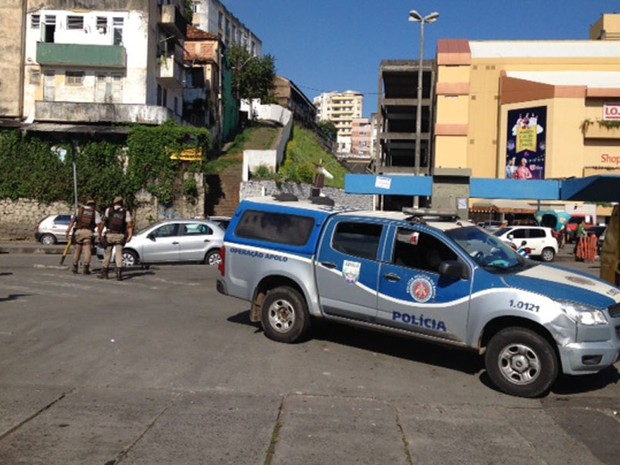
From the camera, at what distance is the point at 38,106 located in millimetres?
34875

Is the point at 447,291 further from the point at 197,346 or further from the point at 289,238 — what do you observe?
the point at 197,346

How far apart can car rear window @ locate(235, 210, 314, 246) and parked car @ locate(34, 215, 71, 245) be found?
70.7 feet

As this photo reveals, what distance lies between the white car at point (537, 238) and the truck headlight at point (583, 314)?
21.1m

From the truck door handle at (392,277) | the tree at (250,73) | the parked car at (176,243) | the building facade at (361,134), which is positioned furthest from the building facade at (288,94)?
the building facade at (361,134)

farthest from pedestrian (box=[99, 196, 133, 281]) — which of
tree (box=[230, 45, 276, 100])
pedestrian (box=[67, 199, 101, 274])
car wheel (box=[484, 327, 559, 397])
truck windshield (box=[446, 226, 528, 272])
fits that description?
tree (box=[230, 45, 276, 100])

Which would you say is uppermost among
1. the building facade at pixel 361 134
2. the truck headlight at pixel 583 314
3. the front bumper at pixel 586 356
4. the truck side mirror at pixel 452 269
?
the building facade at pixel 361 134

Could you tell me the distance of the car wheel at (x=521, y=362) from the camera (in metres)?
6.34

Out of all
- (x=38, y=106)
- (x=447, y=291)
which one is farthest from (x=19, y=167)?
(x=447, y=291)

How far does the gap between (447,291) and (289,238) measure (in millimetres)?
2354

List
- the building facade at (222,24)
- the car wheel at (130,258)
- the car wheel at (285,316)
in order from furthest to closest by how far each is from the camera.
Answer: the building facade at (222,24)
the car wheel at (130,258)
the car wheel at (285,316)

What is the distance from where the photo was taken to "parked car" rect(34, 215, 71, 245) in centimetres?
2820

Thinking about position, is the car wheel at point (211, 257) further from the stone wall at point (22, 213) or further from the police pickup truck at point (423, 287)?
the stone wall at point (22, 213)

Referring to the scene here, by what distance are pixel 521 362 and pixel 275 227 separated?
3.66 meters

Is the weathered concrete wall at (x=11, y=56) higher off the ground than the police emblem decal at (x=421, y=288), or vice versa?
the weathered concrete wall at (x=11, y=56)
